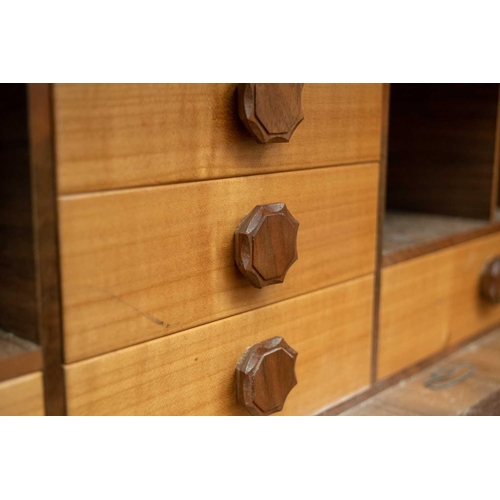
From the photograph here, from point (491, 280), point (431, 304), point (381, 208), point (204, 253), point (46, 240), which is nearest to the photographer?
point (46, 240)

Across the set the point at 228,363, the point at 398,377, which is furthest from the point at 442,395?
the point at 228,363

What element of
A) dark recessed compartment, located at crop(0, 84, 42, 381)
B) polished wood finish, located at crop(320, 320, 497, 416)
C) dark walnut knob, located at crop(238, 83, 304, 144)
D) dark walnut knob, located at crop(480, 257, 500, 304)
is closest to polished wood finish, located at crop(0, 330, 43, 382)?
dark recessed compartment, located at crop(0, 84, 42, 381)

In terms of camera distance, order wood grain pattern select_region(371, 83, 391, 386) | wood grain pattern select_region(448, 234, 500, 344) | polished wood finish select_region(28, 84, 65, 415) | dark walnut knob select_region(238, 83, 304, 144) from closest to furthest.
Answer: polished wood finish select_region(28, 84, 65, 415) → dark walnut knob select_region(238, 83, 304, 144) → wood grain pattern select_region(371, 83, 391, 386) → wood grain pattern select_region(448, 234, 500, 344)

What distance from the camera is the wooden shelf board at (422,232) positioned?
3.21 ft

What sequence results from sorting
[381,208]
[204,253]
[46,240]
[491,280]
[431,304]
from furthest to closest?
[491,280]
[431,304]
[381,208]
[204,253]
[46,240]

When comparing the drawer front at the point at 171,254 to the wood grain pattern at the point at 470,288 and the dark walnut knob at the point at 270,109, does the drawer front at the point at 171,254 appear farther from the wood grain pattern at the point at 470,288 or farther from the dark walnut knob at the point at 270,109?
the wood grain pattern at the point at 470,288

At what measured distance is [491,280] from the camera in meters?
1.16

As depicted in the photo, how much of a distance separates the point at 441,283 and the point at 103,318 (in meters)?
0.60

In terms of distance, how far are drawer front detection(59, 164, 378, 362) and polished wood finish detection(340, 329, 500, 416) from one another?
8.0 inches

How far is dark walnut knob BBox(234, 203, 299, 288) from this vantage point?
71 centimetres

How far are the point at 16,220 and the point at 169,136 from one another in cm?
15

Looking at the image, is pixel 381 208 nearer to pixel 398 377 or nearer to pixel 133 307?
pixel 398 377

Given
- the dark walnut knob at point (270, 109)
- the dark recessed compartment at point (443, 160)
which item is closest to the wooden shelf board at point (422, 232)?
the dark recessed compartment at point (443, 160)

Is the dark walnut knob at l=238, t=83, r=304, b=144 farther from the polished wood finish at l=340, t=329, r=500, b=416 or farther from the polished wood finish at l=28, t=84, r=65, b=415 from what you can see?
the polished wood finish at l=340, t=329, r=500, b=416
